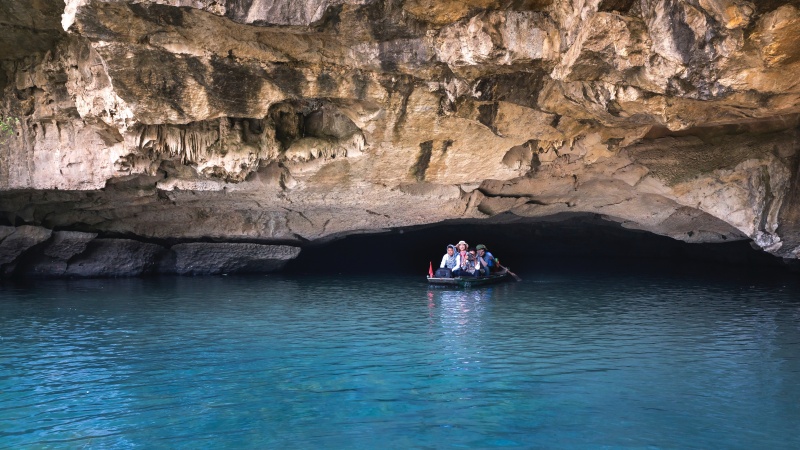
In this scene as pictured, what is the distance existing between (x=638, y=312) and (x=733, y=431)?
22.0ft

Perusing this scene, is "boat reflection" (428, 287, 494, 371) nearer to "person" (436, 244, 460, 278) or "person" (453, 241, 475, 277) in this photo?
"person" (453, 241, 475, 277)

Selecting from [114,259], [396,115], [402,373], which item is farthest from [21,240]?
[402,373]

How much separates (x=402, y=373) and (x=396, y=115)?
5.67 meters

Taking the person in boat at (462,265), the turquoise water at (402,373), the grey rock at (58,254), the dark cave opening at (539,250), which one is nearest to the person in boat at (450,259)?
the person in boat at (462,265)

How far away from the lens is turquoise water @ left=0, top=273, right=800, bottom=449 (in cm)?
592

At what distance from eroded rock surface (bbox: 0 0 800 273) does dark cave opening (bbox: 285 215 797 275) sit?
5671 mm

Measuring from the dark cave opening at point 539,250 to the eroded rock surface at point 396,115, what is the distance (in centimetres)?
567

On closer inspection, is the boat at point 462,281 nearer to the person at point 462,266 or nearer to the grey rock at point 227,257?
→ the person at point 462,266

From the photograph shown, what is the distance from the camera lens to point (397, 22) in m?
9.56

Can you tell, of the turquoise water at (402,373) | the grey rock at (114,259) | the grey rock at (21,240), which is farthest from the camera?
the grey rock at (114,259)

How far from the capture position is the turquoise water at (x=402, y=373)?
592 cm

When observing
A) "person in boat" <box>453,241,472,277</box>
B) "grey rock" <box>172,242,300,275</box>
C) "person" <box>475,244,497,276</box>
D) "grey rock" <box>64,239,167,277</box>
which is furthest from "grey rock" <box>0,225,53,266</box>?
"person" <box>475,244,497,276</box>

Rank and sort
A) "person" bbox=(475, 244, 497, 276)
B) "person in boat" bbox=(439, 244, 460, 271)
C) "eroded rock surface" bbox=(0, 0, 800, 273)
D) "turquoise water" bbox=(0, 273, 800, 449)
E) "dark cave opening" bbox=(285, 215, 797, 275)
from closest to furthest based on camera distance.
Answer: "turquoise water" bbox=(0, 273, 800, 449)
"eroded rock surface" bbox=(0, 0, 800, 273)
"person in boat" bbox=(439, 244, 460, 271)
"person" bbox=(475, 244, 497, 276)
"dark cave opening" bbox=(285, 215, 797, 275)

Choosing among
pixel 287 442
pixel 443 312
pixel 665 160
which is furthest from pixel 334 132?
pixel 287 442
